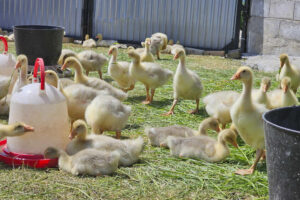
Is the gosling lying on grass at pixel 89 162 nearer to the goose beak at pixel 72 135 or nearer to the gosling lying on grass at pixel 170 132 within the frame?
the goose beak at pixel 72 135

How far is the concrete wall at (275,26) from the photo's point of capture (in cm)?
1158

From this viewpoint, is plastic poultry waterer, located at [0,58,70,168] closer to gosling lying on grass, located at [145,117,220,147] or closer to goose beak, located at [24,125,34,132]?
goose beak, located at [24,125,34,132]

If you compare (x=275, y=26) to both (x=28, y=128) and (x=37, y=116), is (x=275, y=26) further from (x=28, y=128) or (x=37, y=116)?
(x=28, y=128)

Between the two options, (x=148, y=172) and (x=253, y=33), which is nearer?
(x=148, y=172)

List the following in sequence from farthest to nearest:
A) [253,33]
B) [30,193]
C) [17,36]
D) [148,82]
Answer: [253,33] → [17,36] → [148,82] → [30,193]

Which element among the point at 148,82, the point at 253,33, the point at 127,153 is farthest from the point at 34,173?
the point at 253,33

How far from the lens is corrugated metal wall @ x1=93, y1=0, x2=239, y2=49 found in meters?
12.7

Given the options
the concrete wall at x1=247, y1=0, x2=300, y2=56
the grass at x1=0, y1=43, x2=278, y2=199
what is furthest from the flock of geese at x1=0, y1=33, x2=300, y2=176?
the concrete wall at x1=247, y1=0, x2=300, y2=56

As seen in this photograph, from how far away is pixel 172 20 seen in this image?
13.3 meters

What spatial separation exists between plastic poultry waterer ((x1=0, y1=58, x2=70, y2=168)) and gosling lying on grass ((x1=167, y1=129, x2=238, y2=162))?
119cm

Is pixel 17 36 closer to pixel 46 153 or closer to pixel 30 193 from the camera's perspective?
pixel 46 153

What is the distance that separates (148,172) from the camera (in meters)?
4.22

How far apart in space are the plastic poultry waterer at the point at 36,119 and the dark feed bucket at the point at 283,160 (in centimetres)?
220

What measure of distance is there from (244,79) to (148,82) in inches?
105
